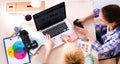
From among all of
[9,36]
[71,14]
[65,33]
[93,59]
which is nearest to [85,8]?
[71,14]

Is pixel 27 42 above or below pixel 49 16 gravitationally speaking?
below

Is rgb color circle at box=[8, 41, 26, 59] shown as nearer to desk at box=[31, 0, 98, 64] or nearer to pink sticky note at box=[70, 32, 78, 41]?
desk at box=[31, 0, 98, 64]

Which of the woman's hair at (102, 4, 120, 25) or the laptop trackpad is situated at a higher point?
the woman's hair at (102, 4, 120, 25)

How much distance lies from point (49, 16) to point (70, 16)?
127mm

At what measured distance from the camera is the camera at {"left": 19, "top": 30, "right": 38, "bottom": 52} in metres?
1.33

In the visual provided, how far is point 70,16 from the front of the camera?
1415 mm

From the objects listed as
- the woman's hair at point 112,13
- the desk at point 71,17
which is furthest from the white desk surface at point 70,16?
the woman's hair at point 112,13

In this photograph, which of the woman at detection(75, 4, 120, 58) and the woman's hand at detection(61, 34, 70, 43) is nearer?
the woman at detection(75, 4, 120, 58)

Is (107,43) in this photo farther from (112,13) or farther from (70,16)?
(70,16)

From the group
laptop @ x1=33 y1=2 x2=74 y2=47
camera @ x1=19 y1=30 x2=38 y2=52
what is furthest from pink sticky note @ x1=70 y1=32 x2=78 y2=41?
camera @ x1=19 y1=30 x2=38 y2=52

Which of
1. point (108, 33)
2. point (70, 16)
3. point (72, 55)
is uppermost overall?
point (70, 16)

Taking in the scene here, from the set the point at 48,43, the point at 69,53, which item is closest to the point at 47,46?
the point at 48,43

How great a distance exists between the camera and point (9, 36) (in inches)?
54.1

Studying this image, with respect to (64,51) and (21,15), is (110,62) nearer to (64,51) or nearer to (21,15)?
(64,51)
